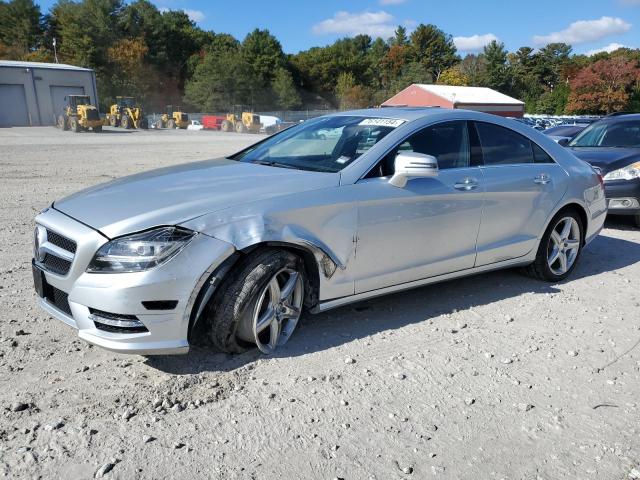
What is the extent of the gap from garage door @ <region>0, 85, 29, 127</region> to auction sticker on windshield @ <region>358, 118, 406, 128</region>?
167 ft

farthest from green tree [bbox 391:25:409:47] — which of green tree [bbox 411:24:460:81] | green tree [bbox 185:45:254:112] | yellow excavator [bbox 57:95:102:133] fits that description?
yellow excavator [bbox 57:95:102:133]

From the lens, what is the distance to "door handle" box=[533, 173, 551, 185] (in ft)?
15.5

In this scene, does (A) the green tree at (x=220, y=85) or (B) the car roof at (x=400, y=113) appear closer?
(B) the car roof at (x=400, y=113)

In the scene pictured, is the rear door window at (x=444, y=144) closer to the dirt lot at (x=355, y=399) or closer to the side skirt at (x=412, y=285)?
the side skirt at (x=412, y=285)

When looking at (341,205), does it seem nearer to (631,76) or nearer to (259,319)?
(259,319)

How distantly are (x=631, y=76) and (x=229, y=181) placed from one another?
68.9m

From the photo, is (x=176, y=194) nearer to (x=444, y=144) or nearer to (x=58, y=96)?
(x=444, y=144)

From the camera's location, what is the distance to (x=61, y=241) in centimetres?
313

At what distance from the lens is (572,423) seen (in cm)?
287

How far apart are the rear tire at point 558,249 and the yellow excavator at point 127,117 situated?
41443 mm

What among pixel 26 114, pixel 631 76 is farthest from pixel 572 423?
pixel 631 76

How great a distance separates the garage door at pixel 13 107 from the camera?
46844mm

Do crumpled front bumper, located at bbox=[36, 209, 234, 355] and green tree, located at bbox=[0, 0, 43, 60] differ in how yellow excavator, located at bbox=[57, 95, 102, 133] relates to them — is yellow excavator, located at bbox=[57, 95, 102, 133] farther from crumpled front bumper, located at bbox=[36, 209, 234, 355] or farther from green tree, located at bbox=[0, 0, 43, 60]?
green tree, located at bbox=[0, 0, 43, 60]

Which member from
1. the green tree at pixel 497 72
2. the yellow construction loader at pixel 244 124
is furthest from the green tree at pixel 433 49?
the yellow construction loader at pixel 244 124
